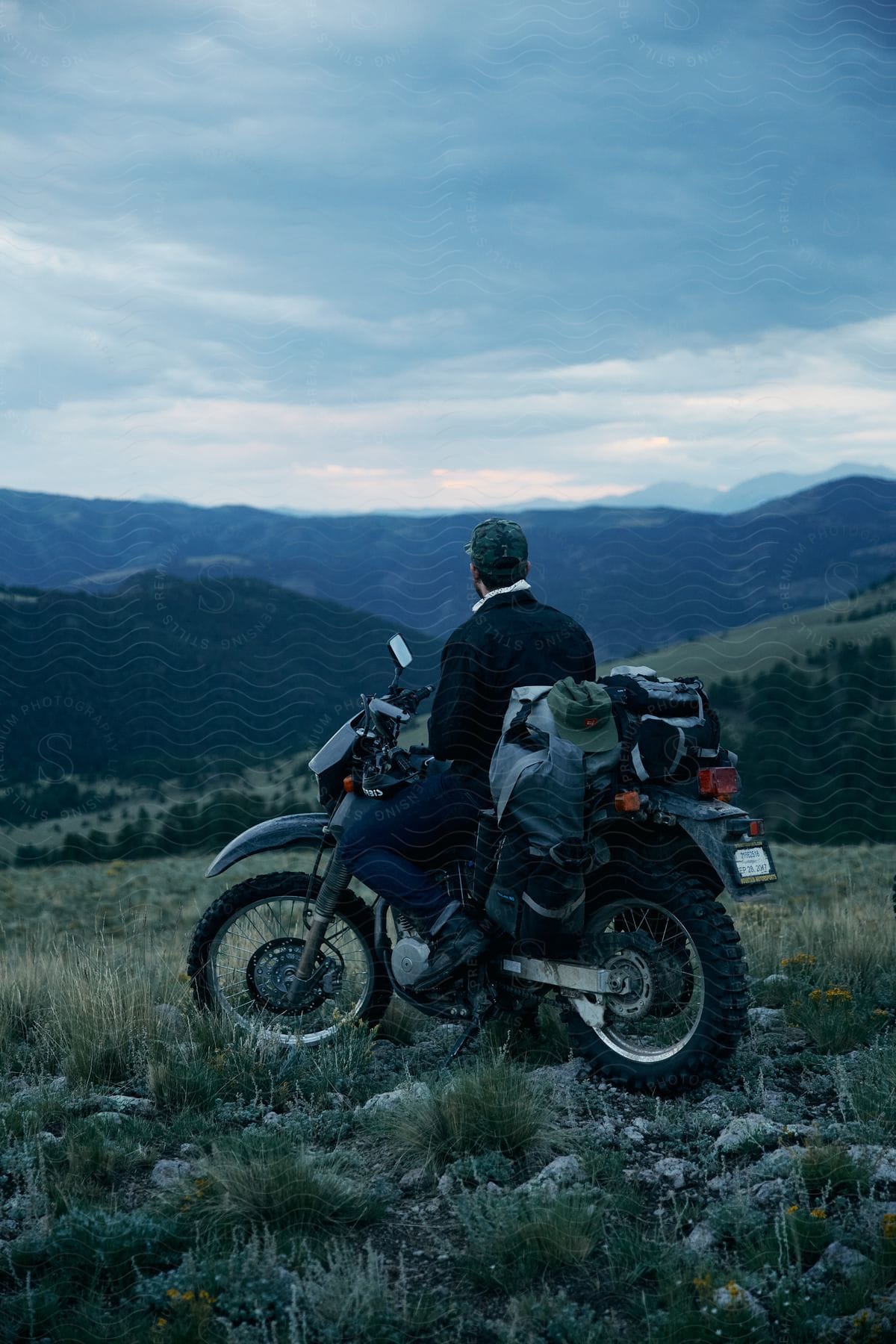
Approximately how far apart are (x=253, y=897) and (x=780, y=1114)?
254cm

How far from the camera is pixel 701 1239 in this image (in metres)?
3.84

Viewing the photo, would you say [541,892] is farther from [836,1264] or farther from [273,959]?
[836,1264]

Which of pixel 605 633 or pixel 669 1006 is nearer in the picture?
pixel 669 1006

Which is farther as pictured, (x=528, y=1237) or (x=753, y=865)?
(x=753, y=865)

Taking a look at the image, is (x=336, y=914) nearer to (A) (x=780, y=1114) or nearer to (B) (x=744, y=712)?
(A) (x=780, y=1114)

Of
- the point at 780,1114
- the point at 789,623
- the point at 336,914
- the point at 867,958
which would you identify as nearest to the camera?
the point at 780,1114

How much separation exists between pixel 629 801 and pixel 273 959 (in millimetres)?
2023

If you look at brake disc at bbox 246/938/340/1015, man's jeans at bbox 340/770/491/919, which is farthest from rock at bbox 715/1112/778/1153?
brake disc at bbox 246/938/340/1015

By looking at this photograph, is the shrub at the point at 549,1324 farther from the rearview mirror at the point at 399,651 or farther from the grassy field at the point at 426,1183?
the rearview mirror at the point at 399,651

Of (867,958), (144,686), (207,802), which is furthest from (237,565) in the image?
(867,958)

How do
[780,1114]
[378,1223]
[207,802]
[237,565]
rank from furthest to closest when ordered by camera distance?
[237,565] < [207,802] < [780,1114] < [378,1223]

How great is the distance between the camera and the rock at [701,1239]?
380 centimetres

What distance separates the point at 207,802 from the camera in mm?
42875

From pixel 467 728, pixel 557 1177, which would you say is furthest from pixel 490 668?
pixel 557 1177
